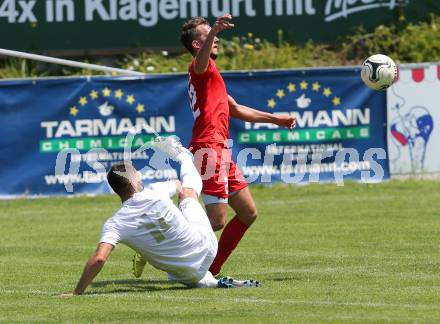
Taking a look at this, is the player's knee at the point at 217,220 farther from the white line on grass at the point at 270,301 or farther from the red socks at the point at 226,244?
the white line on grass at the point at 270,301

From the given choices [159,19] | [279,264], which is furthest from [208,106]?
[159,19]

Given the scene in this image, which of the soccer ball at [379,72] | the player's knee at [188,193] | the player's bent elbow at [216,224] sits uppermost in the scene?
the soccer ball at [379,72]

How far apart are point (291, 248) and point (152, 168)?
6.46m

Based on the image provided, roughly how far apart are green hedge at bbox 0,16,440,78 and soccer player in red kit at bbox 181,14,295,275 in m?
12.2

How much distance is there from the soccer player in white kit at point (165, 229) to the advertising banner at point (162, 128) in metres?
8.72

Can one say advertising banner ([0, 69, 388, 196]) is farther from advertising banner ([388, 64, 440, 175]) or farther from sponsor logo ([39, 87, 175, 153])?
advertising banner ([388, 64, 440, 175])

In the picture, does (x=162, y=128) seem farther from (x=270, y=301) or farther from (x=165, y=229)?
(x=270, y=301)

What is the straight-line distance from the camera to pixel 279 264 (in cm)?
1166

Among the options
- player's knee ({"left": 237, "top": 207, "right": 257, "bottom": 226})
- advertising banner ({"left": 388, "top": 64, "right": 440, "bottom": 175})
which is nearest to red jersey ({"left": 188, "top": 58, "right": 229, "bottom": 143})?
player's knee ({"left": 237, "top": 207, "right": 257, "bottom": 226})

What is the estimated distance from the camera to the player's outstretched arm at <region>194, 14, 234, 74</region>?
384 inches

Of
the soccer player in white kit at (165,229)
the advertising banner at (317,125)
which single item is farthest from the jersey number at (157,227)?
the advertising banner at (317,125)

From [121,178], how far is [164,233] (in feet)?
1.91

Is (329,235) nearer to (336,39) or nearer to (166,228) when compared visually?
(166,228)

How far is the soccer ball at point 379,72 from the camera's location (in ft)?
38.1
